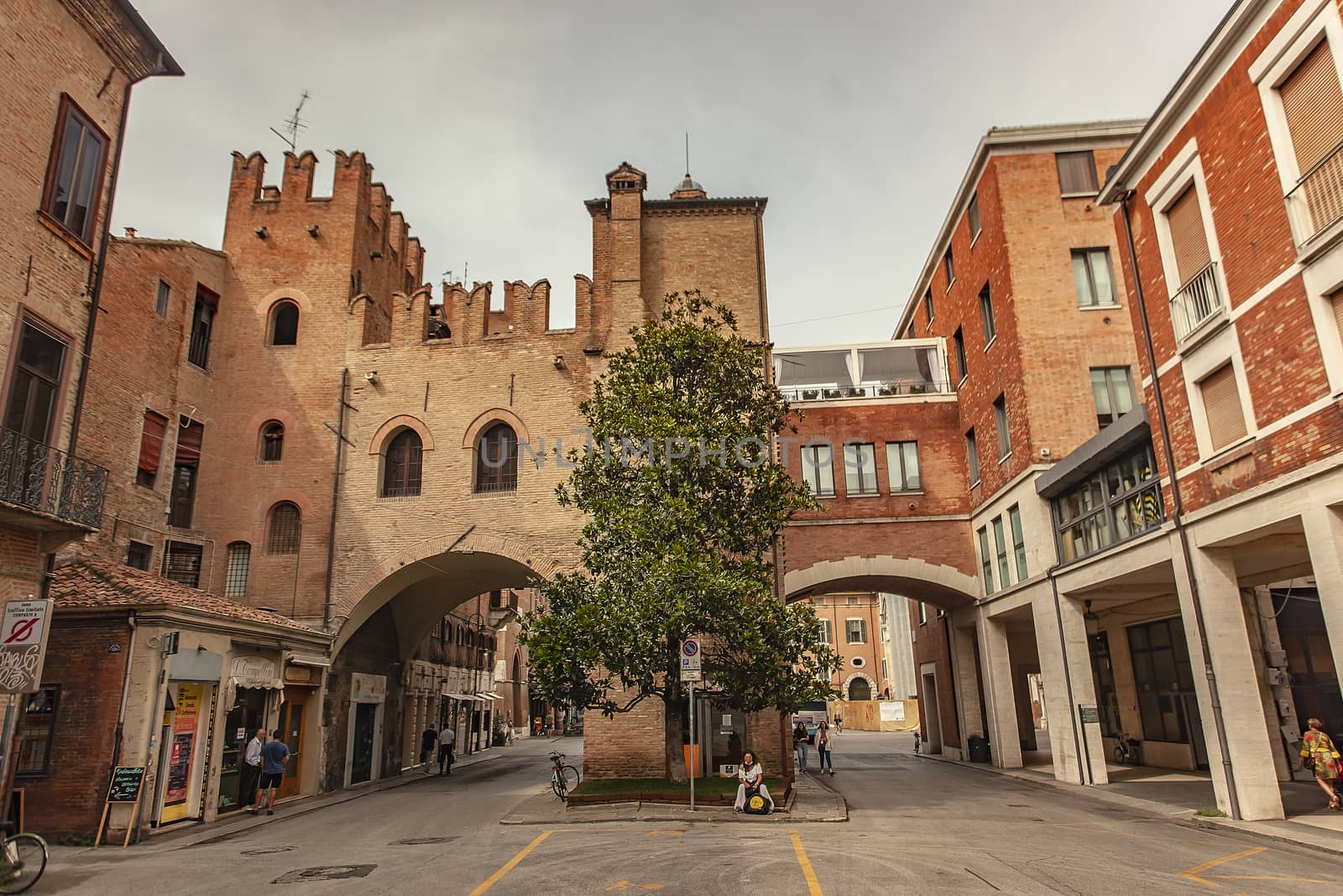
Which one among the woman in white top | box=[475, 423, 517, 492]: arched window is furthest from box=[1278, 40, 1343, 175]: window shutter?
box=[475, 423, 517, 492]: arched window

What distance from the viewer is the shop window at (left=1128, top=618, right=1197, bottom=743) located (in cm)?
2208

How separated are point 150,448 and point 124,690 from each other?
27.2ft

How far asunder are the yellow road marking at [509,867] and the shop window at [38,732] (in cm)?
815

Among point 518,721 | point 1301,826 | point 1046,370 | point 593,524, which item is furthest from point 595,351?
point 518,721

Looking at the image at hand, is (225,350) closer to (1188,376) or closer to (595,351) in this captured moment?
(595,351)

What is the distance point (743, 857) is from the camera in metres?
10.6

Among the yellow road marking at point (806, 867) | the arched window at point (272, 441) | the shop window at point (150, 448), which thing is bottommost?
the yellow road marking at point (806, 867)

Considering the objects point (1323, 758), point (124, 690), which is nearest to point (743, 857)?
point (1323, 758)

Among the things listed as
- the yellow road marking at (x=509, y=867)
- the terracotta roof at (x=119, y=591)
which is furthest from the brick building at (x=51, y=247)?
the yellow road marking at (x=509, y=867)

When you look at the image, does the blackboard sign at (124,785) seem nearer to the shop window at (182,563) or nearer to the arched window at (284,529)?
the shop window at (182,563)

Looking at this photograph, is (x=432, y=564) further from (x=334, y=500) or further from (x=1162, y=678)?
(x=1162, y=678)

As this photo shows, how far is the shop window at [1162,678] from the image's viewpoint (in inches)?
869

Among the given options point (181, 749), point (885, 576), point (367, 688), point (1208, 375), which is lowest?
point (181, 749)

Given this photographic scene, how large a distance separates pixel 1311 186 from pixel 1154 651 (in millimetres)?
15342
